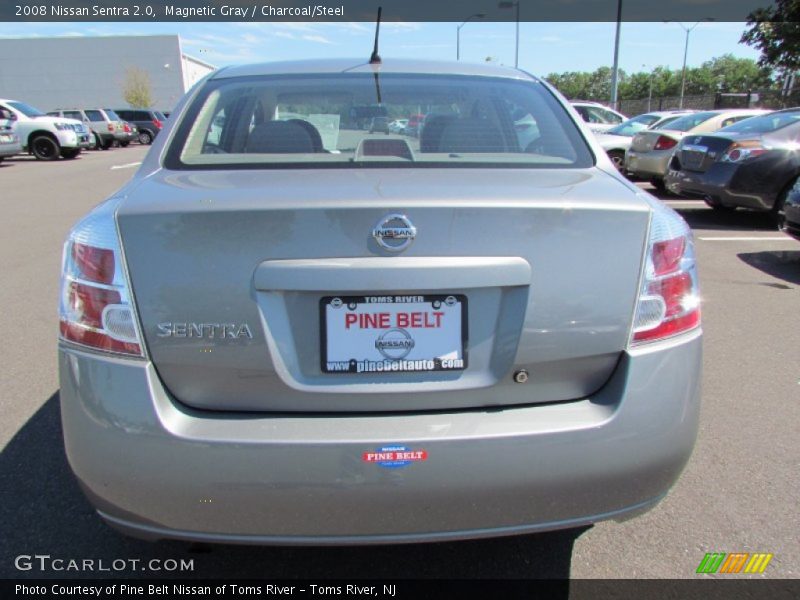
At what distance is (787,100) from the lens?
30.2m

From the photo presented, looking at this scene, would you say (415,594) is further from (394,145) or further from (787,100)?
(787,100)

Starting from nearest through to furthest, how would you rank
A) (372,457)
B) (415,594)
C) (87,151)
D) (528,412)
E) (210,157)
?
(372,457) < (528,412) < (415,594) < (210,157) < (87,151)

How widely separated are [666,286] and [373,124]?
4.28ft

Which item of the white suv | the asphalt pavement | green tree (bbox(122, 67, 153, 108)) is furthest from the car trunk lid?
green tree (bbox(122, 67, 153, 108))

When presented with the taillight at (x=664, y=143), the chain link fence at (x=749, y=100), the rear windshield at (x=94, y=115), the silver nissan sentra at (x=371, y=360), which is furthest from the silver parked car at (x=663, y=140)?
the rear windshield at (x=94, y=115)

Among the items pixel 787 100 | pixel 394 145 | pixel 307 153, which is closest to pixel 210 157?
pixel 307 153

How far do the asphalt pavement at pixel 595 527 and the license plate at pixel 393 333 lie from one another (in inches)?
34.8

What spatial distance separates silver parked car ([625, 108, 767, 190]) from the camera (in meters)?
11.2

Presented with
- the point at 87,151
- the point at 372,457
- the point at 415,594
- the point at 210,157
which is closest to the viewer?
the point at 372,457

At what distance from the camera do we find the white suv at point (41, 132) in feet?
69.3

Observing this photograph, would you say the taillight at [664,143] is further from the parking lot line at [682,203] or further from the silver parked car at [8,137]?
the silver parked car at [8,137]

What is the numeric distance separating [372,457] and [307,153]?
1.15 metres

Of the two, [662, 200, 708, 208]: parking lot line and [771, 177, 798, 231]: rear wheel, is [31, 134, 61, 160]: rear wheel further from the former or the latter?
[771, 177, 798, 231]: rear wheel

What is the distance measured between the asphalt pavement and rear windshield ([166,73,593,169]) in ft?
4.49
